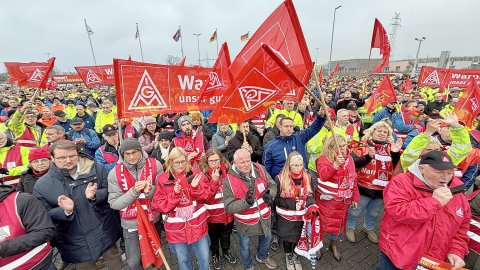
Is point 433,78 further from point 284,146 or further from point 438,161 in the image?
point 438,161

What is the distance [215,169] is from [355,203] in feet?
8.03

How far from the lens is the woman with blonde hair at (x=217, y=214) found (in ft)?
12.3

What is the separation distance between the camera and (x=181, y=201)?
3.21 m

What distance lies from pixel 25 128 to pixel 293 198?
21.6 ft

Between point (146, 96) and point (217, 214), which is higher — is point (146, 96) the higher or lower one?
the higher one

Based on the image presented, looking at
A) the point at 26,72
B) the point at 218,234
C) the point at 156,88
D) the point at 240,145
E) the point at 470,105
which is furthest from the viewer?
the point at 26,72

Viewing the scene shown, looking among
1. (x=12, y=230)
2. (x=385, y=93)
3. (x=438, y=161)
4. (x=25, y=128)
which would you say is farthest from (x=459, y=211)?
(x=25, y=128)

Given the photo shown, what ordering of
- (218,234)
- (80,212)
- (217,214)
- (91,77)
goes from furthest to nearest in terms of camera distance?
1. (91,77)
2. (218,234)
3. (217,214)
4. (80,212)

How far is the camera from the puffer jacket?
2.47 metres

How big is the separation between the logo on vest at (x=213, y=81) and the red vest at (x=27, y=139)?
4874 mm

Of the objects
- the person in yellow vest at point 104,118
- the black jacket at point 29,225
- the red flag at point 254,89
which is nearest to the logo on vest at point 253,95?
the red flag at point 254,89

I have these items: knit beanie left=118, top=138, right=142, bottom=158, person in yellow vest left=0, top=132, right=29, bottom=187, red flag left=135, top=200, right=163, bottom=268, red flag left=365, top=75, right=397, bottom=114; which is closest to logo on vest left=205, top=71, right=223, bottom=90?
knit beanie left=118, top=138, right=142, bottom=158

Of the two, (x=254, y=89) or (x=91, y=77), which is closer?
(x=254, y=89)

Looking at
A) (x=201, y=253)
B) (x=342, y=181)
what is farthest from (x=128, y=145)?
(x=342, y=181)
